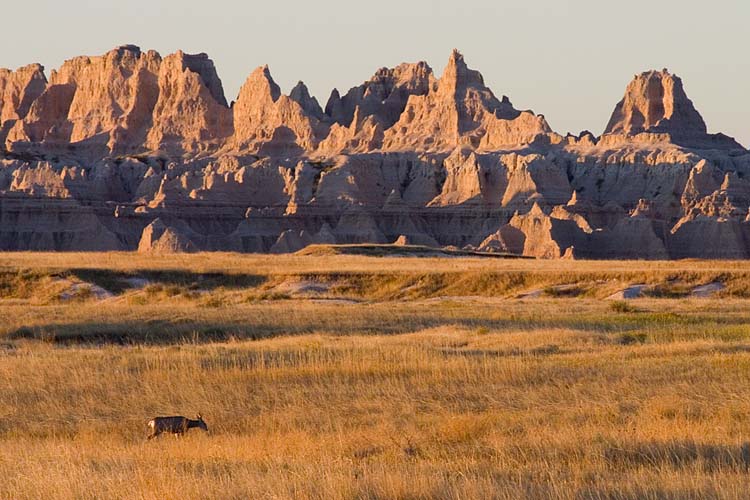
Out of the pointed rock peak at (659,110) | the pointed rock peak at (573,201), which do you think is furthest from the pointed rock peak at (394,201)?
the pointed rock peak at (659,110)

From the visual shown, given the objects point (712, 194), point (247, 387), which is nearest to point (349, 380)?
point (247, 387)

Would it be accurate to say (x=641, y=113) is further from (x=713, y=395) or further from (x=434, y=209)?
(x=713, y=395)

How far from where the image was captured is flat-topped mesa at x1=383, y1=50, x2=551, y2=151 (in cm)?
18050

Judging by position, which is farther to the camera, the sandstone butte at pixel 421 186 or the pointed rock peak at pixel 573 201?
the pointed rock peak at pixel 573 201

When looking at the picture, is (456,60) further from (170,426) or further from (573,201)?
(170,426)

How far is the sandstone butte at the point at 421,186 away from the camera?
405ft

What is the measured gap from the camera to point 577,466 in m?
12.5

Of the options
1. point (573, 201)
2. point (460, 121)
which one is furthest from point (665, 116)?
point (573, 201)

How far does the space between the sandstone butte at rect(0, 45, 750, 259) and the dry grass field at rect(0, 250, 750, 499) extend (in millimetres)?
76939

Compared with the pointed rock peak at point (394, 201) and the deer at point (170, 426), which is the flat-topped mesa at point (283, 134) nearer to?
the pointed rock peak at point (394, 201)

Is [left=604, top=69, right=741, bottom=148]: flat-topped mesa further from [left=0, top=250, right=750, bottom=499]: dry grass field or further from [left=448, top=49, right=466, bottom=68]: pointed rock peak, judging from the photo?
[left=0, top=250, right=750, bottom=499]: dry grass field

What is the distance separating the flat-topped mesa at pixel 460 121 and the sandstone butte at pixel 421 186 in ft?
1.01

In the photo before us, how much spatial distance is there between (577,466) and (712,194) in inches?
5403

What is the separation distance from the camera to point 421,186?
165 metres
